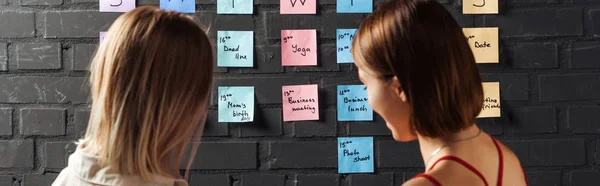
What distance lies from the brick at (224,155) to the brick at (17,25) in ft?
1.98

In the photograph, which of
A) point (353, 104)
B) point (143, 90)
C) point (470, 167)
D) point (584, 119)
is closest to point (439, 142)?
point (470, 167)

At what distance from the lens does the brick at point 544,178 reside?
5.77ft

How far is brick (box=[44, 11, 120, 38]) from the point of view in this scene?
5.67ft

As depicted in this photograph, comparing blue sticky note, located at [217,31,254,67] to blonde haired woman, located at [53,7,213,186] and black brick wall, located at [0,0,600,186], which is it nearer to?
black brick wall, located at [0,0,600,186]

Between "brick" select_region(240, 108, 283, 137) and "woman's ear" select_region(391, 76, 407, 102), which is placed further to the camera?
"brick" select_region(240, 108, 283, 137)

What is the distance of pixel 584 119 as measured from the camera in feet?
5.75

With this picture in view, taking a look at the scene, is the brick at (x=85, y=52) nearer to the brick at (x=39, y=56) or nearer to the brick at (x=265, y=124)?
the brick at (x=39, y=56)

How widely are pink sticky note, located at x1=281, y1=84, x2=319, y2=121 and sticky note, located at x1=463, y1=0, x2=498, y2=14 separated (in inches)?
19.6

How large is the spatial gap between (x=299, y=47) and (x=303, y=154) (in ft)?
1.04

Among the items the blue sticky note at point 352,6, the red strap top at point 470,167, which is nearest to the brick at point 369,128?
the blue sticky note at point 352,6

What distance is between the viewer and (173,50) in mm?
1012

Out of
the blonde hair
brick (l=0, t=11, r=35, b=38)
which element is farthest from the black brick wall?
the blonde hair

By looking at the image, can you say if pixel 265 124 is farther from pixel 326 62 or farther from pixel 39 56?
pixel 39 56

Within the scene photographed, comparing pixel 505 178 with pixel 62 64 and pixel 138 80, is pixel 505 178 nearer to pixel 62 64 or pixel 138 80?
pixel 138 80
